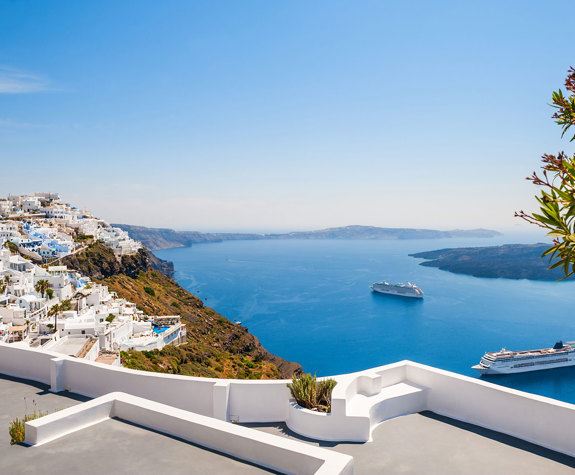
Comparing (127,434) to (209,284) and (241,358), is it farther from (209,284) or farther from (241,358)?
(209,284)

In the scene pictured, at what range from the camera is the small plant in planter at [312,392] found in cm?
380

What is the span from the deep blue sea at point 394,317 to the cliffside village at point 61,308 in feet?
45.5

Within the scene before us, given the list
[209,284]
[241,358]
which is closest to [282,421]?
[241,358]

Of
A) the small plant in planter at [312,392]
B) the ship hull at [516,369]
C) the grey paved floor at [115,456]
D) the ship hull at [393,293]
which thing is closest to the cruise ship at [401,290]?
the ship hull at [393,293]

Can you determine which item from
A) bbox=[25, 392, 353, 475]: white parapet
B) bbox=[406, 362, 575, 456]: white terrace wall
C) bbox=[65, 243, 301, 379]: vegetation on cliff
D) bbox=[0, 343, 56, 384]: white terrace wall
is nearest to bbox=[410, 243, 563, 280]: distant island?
bbox=[65, 243, 301, 379]: vegetation on cliff

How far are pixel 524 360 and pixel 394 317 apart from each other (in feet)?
63.2

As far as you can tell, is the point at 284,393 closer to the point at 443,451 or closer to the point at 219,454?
the point at 443,451

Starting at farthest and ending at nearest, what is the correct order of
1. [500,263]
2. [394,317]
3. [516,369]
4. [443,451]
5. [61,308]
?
[500,263] < [394,317] < [516,369] < [61,308] < [443,451]

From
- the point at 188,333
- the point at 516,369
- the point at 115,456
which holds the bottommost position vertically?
the point at 516,369

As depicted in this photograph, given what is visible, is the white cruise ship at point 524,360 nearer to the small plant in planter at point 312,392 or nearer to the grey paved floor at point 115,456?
the small plant in planter at point 312,392

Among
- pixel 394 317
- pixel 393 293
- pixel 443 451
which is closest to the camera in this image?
pixel 443 451

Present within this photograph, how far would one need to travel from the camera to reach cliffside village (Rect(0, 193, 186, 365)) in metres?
20.6

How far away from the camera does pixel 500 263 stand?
86438 mm

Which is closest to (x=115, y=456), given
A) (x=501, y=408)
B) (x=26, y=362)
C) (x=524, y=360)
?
(x=26, y=362)
